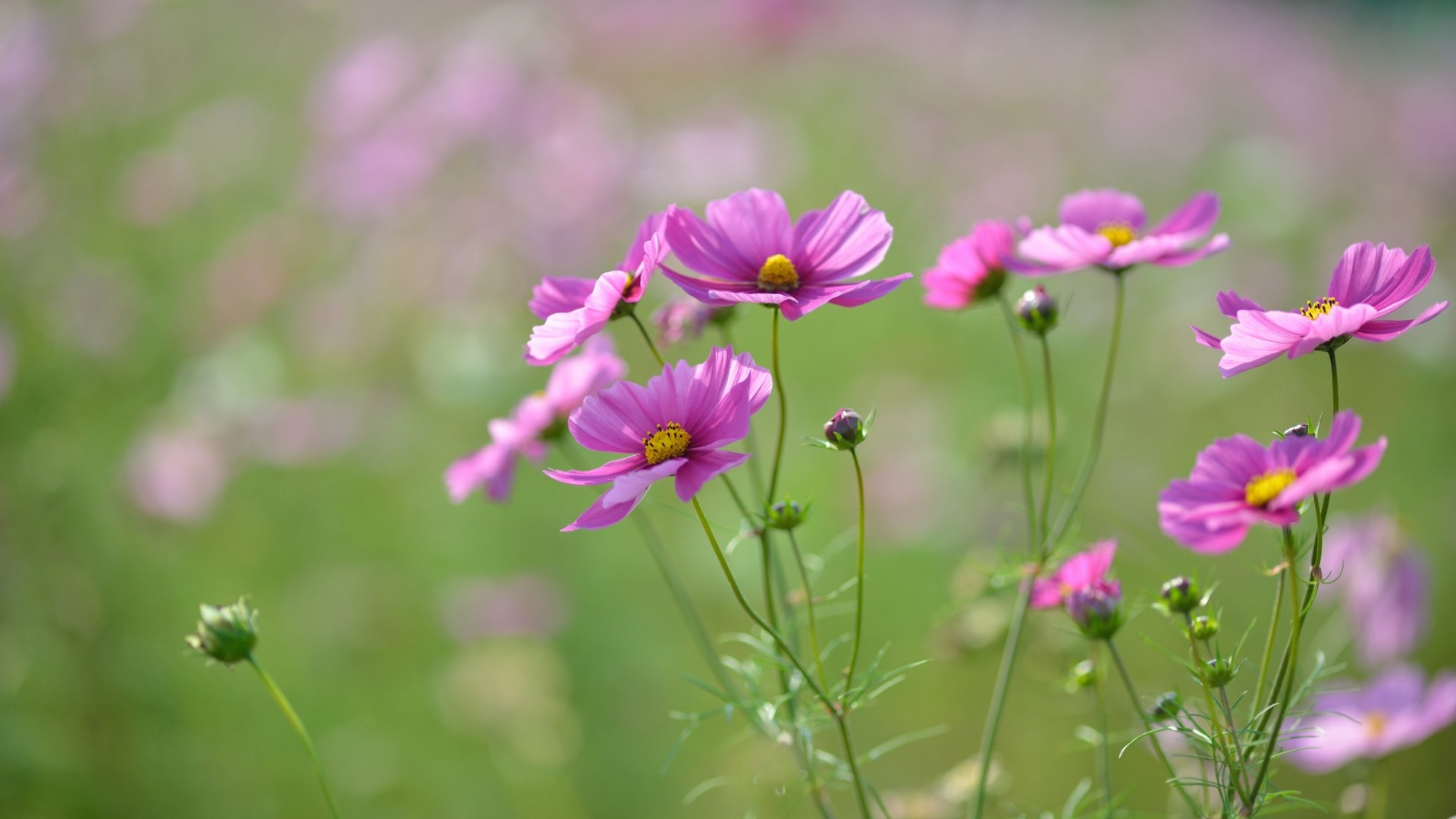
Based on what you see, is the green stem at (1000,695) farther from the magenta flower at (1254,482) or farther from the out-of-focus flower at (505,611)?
the out-of-focus flower at (505,611)

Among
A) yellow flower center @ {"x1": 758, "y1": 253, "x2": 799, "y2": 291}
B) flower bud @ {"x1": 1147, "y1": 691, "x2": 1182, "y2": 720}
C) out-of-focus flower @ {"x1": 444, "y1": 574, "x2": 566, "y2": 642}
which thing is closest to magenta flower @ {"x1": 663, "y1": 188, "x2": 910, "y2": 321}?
yellow flower center @ {"x1": 758, "y1": 253, "x2": 799, "y2": 291}

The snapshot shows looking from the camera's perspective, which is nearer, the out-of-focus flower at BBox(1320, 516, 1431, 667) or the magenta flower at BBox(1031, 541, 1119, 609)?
the magenta flower at BBox(1031, 541, 1119, 609)

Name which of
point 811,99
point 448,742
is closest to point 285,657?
point 448,742

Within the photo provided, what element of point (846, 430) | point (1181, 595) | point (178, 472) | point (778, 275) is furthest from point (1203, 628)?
point (178, 472)

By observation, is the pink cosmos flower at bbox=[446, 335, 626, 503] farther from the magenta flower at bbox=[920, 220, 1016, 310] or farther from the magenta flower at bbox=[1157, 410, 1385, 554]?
the magenta flower at bbox=[1157, 410, 1385, 554]

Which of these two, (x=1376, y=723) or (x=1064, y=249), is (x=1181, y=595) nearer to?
(x=1064, y=249)
